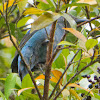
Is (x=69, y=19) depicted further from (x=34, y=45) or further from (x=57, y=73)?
(x=34, y=45)

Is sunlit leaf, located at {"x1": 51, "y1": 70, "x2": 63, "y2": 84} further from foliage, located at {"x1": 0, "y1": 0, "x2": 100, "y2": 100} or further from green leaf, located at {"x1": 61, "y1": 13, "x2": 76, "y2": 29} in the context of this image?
green leaf, located at {"x1": 61, "y1": 13, "x2": 76, "y2": 29}

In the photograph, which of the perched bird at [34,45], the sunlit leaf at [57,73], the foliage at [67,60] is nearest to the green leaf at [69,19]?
the foliage at [67,60]

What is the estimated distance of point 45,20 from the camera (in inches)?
37.1

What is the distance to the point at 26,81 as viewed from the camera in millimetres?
1321

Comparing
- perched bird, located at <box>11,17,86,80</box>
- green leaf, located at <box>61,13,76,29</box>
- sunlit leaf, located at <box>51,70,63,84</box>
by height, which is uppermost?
green leaf, located at <box>61,13,76,29</box>

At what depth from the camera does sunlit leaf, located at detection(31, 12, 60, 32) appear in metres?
0.92

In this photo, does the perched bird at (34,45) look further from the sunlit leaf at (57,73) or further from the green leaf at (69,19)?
the green leaf at (69,19)

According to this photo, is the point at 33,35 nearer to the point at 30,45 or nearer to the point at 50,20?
the point at 30,45

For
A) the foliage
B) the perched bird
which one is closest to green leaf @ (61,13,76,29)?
the foliage

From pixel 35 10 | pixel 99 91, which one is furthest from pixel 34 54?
pixel 35 10

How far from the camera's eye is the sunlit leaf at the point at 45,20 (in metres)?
0.92

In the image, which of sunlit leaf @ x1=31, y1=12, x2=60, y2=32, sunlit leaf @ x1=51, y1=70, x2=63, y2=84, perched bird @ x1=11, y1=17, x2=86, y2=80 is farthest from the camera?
perched bird @ x1=11, y1=17, x2=86, y2=80

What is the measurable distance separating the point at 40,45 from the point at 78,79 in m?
0.99

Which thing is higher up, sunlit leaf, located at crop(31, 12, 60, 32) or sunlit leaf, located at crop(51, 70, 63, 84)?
sunlit leaf, located at crop(31, 12, 60, 32)
